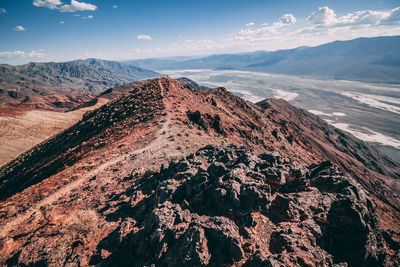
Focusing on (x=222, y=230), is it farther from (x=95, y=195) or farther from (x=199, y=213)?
(x=95, y=195)

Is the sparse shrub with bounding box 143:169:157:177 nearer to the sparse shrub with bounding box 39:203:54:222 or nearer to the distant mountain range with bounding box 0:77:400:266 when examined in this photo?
the distant mountain range with bounding box 0:77:400:266

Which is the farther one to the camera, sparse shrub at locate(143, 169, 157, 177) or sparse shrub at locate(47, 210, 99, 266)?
sparse shrub at locate(143, 169, 157, 177)

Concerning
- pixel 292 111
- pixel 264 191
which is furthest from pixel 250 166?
pixel 292 111

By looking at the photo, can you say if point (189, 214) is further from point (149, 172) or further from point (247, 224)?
point (149, 172)

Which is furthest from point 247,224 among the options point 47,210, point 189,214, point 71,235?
point 47,210

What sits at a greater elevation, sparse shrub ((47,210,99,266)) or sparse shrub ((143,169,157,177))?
sparse shrub ((143,169,157,177))

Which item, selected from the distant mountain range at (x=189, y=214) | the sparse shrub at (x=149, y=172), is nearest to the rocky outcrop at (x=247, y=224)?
the distant mountain range at (x=189, y=214)

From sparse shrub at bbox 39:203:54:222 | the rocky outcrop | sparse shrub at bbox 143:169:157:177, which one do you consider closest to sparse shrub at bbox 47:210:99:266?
the rocky outcrop

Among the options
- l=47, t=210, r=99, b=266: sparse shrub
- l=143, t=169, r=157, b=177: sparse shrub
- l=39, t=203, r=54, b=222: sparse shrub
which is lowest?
l=39, t=203, r=54, b=222: sparse shrub
